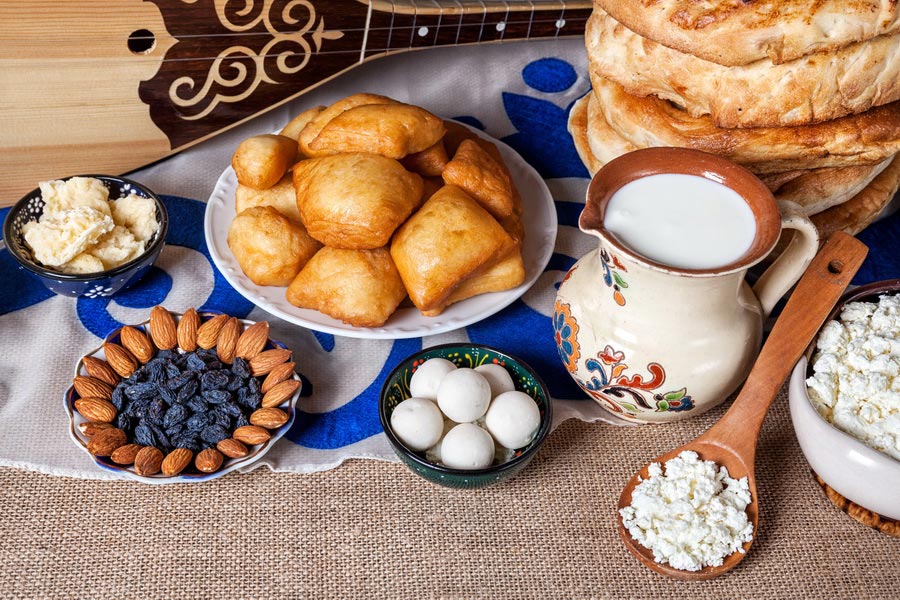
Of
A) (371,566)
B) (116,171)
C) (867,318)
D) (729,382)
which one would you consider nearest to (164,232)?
(116,171)

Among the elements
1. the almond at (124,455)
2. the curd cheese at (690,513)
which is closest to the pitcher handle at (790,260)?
the curd cheese at (690,513)

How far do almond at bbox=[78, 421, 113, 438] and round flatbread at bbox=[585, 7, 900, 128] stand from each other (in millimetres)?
888

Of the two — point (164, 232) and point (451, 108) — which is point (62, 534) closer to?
point (164, 232)

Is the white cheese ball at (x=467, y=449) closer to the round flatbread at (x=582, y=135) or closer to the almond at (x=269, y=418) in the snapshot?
the almond at (x=269, y=418)

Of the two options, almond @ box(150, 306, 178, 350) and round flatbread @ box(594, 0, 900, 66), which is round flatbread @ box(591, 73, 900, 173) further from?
almond @ box(150, 306, 178, 350)

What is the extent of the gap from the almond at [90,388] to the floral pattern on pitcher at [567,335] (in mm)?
633

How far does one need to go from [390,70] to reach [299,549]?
112 cm

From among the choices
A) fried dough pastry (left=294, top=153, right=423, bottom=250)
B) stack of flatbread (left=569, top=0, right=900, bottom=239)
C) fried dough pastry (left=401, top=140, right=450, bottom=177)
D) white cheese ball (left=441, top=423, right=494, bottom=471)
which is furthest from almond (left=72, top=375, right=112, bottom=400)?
stack of flatbread (left=569, top=0, right=900, bottom=239)

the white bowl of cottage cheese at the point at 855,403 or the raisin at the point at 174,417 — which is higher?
the white bowl of cottage cheese at the point at 855,403

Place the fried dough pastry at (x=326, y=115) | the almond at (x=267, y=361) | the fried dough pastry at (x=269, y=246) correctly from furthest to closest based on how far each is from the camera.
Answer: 1. the fried dough pastry at (x=326, y=115)
2. the fried dough pastry at (x=269, y=246)
3. the almond at (x=267, y=361)

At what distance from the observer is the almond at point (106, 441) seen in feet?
3.61

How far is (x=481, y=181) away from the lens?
1.37 m

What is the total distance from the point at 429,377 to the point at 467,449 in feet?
0.43

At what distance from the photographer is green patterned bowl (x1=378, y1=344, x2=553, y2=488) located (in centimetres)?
109
